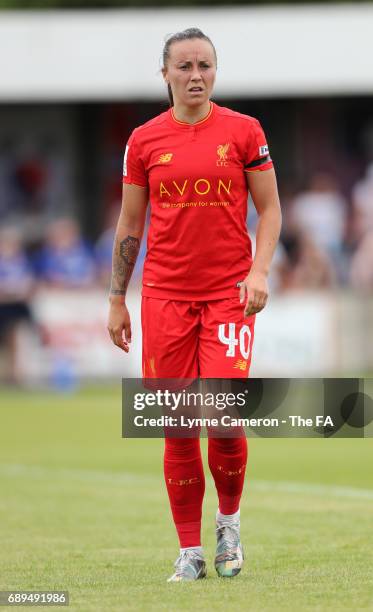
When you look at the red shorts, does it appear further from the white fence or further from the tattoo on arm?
the white fence

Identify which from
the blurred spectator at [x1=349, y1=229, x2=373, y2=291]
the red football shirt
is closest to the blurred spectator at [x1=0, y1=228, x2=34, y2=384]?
the blurred spectator at [x1=349, y1=229, x2=373, y2=291]

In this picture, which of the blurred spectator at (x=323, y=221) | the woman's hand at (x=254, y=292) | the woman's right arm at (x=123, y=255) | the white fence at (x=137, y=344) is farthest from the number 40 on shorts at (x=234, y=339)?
the blurred spectator at (x=323, y=221)

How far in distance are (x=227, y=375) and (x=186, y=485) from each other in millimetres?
592

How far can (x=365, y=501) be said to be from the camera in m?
10.2

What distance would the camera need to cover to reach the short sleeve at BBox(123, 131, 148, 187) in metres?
7.20

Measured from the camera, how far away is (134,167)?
23.7 ft

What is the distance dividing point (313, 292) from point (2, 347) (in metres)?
4.42

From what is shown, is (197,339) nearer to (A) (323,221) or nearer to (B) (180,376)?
(B) (180,376)

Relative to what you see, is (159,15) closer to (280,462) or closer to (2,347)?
(2,347)

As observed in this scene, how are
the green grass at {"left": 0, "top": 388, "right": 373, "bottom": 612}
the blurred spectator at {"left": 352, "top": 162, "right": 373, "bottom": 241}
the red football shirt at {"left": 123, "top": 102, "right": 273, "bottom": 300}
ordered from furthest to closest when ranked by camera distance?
the blurred spectator at {"left": 352, "top": 162, "right": 373, "bottom": 241}, the red football shirt at {"left": 123, "top": 102, "right": 273, "bottom": 300}, the green grass at {"left": 0, "top": 388, "right": 373, "bottom": 612}

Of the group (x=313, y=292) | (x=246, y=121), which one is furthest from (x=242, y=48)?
(x=246, y=121)

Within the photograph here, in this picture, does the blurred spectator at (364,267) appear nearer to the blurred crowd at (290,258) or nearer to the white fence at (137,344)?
the blurred crowd at (290,258)

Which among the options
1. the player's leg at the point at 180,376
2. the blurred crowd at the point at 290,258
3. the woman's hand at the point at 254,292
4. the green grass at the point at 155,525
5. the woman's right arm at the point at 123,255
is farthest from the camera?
the blurred crowd at the point at 290,258

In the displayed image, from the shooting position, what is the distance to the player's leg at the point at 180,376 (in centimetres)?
718
